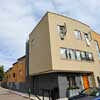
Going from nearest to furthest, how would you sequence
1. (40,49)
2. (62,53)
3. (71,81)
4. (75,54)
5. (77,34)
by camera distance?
(62,53), (71,81), (75,54), (40,49), (77,34)

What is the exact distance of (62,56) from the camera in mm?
17078

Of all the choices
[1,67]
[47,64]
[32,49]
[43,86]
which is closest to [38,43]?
[32,49]

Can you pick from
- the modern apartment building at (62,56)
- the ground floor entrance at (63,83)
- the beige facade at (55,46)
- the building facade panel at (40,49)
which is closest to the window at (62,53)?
the modern apartment building at (62,56)

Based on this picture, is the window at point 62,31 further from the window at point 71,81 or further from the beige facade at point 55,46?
the window at point 71,81

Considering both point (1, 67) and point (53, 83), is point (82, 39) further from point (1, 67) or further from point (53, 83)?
point (1, 67)

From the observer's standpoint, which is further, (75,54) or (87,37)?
(87,37)

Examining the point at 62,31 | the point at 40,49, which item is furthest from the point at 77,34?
the point at 40,49

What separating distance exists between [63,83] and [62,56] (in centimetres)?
316

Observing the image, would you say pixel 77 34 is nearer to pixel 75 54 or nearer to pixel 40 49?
pixel 75 54

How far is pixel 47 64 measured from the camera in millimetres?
16750

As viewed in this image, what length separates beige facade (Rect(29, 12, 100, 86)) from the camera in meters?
16.5

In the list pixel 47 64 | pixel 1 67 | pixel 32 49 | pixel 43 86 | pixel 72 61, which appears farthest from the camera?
pixel 1 67

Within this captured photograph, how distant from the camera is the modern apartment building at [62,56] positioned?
1642cm

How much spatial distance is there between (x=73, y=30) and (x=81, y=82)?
7159 millimetres
